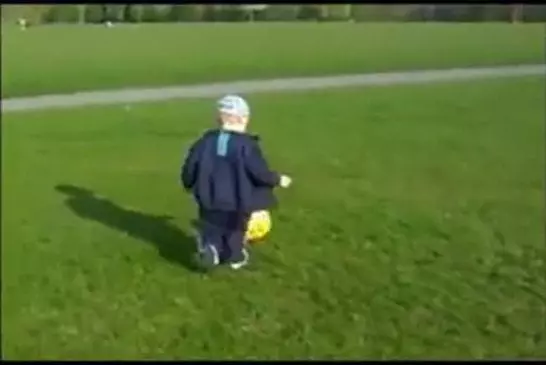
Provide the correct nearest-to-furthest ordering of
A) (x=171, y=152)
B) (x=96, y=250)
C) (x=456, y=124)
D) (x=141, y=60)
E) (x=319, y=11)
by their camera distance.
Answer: (x=96, y=250), (x=171, y=152), (x=456, y=124), (x=141, y=60), (x=319, y=11)

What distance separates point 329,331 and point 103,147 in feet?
23.0

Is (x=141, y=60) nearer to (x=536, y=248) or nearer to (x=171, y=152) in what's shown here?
(x=171, y=152)

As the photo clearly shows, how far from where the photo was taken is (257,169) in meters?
6.68

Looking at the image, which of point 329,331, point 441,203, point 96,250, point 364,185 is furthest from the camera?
point 364,185

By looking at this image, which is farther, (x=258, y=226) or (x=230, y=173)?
(x=258, y=226)

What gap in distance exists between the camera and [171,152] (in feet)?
39.7

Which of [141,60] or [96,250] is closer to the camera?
[96,250]

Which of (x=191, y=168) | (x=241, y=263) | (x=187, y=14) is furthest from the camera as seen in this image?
(x=187, y=14)

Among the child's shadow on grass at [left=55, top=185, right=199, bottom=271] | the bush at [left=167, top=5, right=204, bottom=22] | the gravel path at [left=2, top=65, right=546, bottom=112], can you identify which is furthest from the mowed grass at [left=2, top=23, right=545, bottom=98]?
the child's shadow on grass at [left=55, top=185, right=199, bottom=271]

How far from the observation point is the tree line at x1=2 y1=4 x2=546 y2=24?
2402cm

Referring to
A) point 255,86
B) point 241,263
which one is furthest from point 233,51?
point 241,263

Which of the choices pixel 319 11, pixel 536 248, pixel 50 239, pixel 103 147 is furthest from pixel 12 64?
pixel 536 248

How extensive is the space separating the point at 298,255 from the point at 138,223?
160cm

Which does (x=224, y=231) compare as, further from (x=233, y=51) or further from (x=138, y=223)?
(x=233, y=51)
